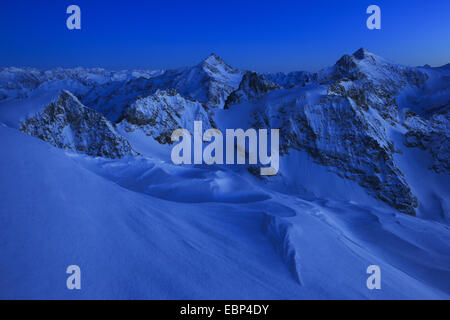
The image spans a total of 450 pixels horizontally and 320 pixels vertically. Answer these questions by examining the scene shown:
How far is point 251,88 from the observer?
57844mm

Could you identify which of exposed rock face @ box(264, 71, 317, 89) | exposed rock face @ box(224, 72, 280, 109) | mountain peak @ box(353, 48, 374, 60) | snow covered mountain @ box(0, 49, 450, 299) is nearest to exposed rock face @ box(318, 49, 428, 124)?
mountain peak @ box(353, 48, 374, 60)

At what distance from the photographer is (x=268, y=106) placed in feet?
157

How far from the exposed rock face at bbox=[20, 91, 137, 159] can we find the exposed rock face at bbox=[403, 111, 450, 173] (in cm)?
5343

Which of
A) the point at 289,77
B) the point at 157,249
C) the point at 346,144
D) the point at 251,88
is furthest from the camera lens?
the point at 289,77

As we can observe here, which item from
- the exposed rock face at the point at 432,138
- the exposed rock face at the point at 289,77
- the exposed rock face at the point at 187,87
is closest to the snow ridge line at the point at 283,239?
the exposed rock face at the point at 432,138

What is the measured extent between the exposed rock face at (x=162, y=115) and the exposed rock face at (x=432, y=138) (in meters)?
41.3

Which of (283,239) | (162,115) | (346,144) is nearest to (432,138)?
(346,144)

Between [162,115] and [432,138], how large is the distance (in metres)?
52.7

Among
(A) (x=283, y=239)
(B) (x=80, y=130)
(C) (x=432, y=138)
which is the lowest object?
(A) (x=283, y=239)

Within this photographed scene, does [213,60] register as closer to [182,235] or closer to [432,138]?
[432,138]

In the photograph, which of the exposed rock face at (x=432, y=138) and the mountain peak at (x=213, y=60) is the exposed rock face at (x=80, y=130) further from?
the mountain peak at (x=213, y=60)

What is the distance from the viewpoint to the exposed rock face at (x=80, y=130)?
2614cm
